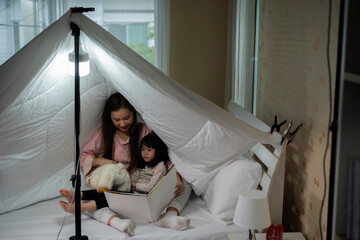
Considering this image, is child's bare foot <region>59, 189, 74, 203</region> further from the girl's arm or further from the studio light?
the studio light

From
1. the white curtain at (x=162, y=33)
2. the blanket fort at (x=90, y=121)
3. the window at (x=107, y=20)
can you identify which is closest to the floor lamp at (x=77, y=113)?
the blanket fort at (x=90, y=121)

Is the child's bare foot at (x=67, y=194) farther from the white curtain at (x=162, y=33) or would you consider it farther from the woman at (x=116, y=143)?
the white curtain at (x=162, y=33)

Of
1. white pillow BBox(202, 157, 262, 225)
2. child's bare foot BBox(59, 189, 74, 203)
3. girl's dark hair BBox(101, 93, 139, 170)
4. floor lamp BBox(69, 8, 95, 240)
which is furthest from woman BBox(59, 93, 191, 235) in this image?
floor lamp BBox(69, 8, 95, 240)

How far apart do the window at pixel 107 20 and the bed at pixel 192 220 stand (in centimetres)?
162

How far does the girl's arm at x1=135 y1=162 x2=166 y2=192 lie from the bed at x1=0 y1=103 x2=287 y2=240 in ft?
0.74

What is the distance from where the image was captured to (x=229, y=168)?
2.38 meters

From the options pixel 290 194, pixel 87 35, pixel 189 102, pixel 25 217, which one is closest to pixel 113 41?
pixel 87 35

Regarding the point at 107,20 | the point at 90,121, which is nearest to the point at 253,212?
the point at 90,121

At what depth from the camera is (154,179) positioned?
2545 mm

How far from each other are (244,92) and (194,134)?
852mm

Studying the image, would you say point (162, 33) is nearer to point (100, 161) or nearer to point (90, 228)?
point (100, 161)

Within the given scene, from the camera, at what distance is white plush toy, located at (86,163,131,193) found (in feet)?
8.00

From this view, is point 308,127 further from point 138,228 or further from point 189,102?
point 138,228

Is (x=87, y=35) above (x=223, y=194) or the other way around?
above
